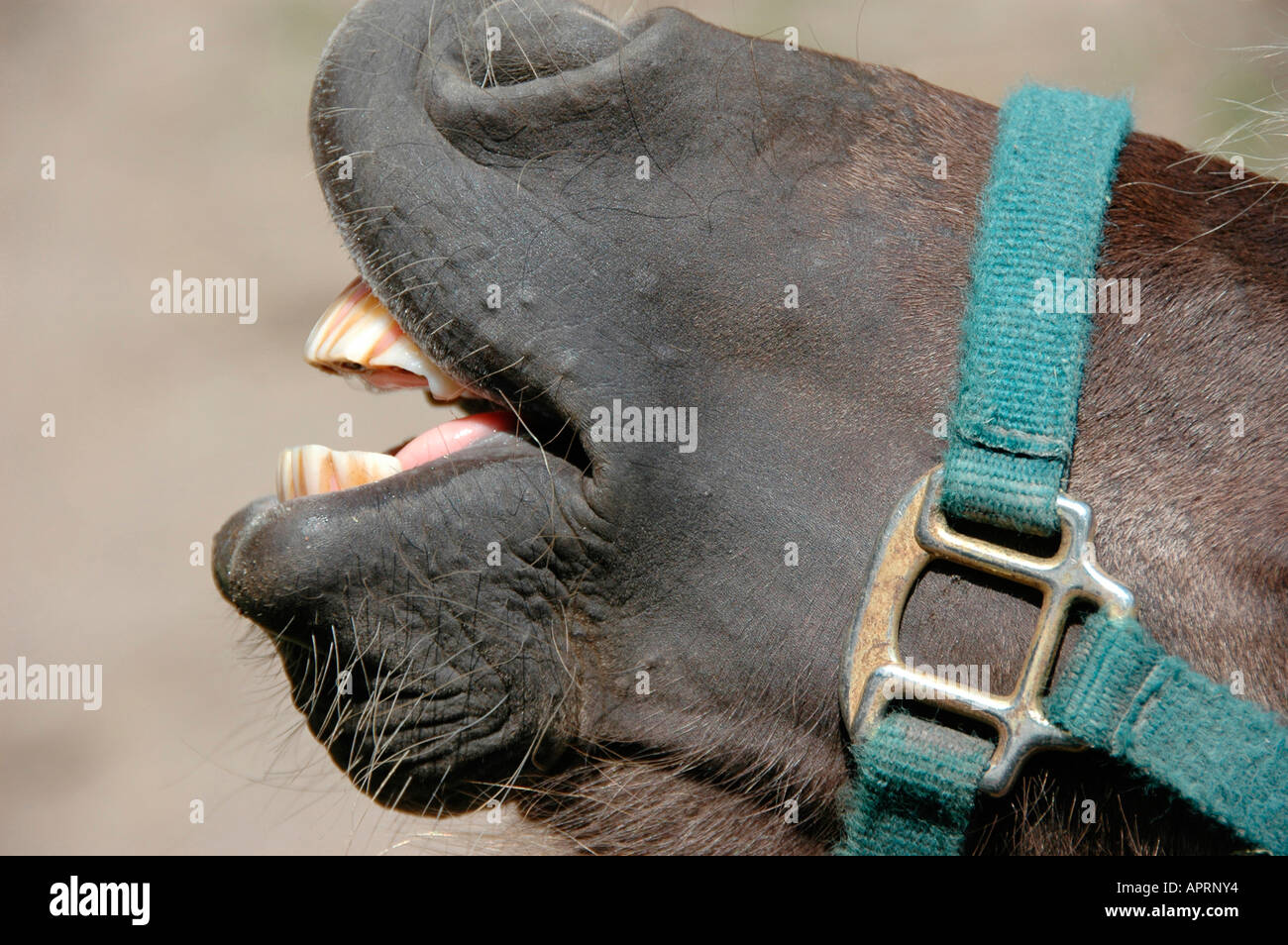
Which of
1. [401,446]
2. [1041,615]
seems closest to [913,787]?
[1041,615]

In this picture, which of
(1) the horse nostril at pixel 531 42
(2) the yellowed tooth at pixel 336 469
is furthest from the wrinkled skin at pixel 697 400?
(2) the yellowed tooth at pixel 336 469

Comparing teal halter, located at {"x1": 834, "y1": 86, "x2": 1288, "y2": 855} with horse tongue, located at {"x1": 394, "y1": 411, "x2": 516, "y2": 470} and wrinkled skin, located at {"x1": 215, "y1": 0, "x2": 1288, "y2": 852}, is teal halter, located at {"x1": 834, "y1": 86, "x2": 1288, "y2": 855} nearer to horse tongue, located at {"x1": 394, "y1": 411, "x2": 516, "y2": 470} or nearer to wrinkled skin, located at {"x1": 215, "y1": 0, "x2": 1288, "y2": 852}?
wrinkled skin, located at {"x1": 215, "y1": 0, "x2": 1288, "y2": 852}

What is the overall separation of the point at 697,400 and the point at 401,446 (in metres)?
0.48

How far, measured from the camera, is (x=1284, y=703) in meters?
1.14

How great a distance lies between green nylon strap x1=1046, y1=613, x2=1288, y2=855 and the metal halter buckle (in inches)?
1.1

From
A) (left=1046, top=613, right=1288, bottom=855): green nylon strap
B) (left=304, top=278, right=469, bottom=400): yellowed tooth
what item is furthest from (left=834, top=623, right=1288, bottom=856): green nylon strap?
(left=304, top=278, right=469, bottom=400): yellowed tooth

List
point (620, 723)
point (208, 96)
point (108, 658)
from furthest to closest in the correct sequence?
point (208, 96) < point (108, 658) < point (620, 723)

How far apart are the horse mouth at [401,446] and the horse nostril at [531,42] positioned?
32cm

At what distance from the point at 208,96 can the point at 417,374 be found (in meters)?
4.44

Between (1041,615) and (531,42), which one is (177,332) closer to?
(531,42)

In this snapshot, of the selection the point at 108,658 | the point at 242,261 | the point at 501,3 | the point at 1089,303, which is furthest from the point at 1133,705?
the point at 242,261

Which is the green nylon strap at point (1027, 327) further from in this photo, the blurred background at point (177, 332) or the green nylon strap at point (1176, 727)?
the blurred background at point (177, 332)
